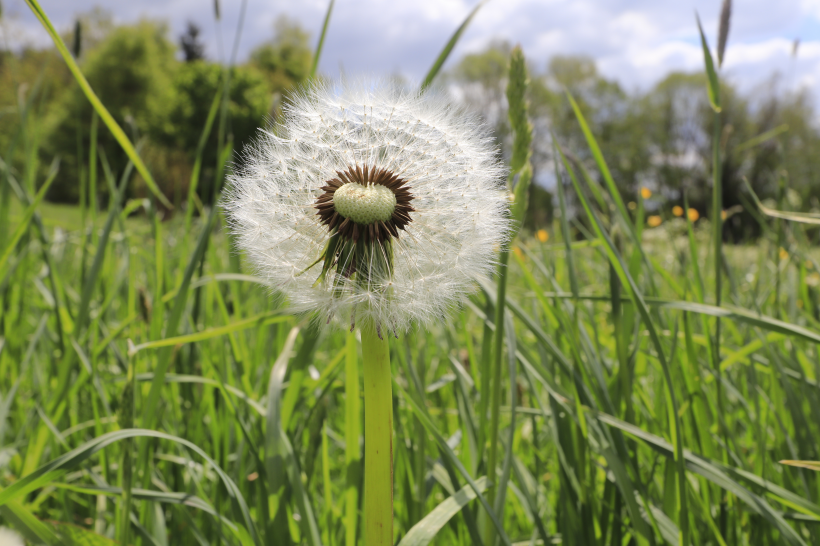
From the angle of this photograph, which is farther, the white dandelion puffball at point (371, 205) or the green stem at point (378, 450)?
the white dandelion puffball at point (371, 205)

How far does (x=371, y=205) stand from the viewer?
736 millimetres

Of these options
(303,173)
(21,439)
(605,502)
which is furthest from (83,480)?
(605,502)

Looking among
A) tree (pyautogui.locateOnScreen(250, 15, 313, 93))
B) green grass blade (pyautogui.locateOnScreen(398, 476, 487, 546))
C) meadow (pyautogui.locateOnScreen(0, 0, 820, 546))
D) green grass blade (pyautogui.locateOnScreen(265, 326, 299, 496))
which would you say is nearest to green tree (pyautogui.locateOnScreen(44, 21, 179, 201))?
tree (pyautogui.locateOnScreen(250, 15, 313, 93))

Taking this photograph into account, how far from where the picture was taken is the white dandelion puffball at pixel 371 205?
2.58ft

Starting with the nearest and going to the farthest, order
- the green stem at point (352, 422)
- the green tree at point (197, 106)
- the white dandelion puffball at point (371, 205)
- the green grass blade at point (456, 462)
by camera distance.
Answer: the white dandelion puffball at point (371, 205) < the green grass blade at point (456, 462) < the green stem at point (352, 422) < the green tree at point (197, 106)

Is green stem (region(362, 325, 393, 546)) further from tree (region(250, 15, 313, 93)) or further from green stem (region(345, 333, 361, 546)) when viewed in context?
tree (region(250, 15, 313, 93))

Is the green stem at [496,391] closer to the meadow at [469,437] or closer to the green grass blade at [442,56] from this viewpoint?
the meadow at [469,437]

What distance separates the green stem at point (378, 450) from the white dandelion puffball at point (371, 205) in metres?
0.08

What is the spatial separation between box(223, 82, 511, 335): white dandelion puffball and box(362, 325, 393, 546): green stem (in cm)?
8

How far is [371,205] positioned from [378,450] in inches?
13.4

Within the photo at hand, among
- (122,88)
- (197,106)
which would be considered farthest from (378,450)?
(122,88)

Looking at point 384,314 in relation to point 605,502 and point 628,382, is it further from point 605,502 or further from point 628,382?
point 605,502

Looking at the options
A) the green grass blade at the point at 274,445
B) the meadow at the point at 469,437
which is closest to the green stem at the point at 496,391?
the meadow at the point at 469,437

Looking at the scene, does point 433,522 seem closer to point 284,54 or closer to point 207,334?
point 207,334
